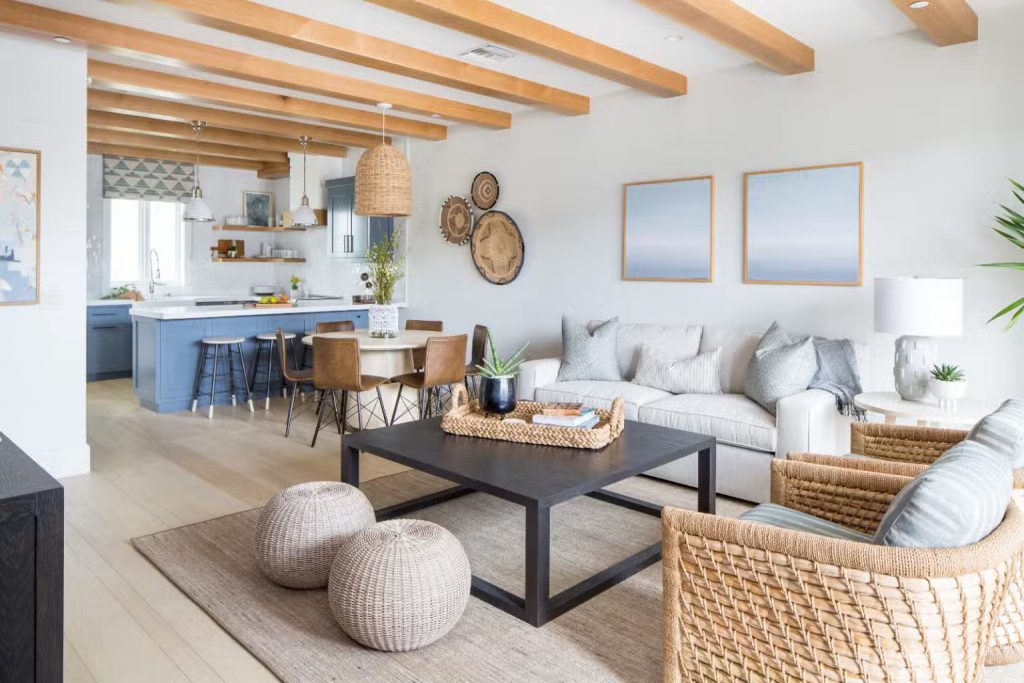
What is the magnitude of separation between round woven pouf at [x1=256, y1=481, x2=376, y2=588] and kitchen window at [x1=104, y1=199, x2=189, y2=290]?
23.3ft

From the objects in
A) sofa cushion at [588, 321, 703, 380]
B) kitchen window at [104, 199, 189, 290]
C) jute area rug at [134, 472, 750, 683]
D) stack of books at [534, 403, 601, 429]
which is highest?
kitchen window at [104, 199, 189, 290]

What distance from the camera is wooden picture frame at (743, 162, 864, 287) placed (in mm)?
4352

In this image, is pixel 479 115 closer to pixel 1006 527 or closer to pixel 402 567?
pixel 402 567

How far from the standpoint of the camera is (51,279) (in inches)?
168

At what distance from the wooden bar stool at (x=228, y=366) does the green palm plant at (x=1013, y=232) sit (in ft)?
17.9

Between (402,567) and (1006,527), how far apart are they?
1.64m

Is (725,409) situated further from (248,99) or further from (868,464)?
(248,99)

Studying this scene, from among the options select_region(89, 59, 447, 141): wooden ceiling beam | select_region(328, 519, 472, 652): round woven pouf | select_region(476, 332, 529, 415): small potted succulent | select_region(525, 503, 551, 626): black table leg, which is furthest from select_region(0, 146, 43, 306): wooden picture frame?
select_region(525, 503, 551, 626): black table leg

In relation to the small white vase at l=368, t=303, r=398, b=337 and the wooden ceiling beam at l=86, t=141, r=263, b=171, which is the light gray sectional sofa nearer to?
the small white vase at l=368, t=303, r=398, b=337

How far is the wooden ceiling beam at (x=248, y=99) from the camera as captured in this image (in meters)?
5.03

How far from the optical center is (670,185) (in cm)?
522

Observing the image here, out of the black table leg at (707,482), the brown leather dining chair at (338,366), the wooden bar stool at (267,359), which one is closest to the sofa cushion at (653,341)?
the black table leg at (707,482)

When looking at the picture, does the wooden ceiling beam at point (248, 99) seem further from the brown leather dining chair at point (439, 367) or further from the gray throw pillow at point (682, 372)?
the gray throw pillow at point (682, 372)

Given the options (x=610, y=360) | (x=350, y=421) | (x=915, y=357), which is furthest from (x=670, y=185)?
(x=350, y=421)
